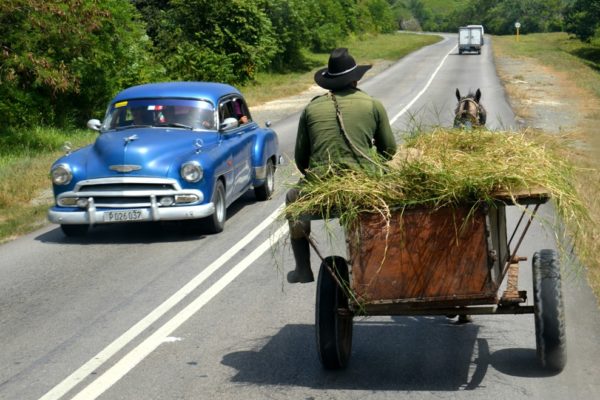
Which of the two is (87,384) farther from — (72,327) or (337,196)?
(337,196)

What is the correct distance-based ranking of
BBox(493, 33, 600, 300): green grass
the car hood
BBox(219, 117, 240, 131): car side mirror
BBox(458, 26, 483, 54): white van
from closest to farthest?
1. BBox(493, 33, 600, 300): green grass
2. the car hood
3. BBox(219, 117, 240, 131): car side mirror
4. BBox(458, 26, 483, 54): white van

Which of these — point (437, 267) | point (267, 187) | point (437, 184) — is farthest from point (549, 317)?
Answer: point (267, 187)

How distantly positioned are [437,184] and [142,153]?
6118 millimetres

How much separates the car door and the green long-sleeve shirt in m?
5.56

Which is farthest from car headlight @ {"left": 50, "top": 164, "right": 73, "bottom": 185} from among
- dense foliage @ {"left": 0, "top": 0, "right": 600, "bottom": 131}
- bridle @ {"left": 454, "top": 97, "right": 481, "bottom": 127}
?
dense foliage @ {"left": 0, "top": 0, "right": 600, "bottom": 131}

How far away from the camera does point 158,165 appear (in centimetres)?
1142

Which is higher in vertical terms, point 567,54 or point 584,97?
point 584,97

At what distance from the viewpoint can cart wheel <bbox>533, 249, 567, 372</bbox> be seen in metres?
6.03

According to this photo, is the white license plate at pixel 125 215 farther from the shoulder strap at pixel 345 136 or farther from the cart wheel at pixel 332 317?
the cart wheel at pixel 332 317

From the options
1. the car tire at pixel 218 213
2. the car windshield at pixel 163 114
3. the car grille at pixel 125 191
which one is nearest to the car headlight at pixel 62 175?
Result: the car grille at pixel 125 191

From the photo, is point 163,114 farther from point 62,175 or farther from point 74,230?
point 74,230

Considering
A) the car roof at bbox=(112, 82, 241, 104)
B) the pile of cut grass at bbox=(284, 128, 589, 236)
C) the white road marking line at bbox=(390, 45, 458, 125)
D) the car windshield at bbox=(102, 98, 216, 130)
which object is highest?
the pile of cut grass at bbox=(284, 128, 589, 236)

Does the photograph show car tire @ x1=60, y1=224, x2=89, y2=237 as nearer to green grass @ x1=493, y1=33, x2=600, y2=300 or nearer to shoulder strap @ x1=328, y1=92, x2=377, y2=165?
green grass @ x1=493, y1=33, x2=600, y2=300

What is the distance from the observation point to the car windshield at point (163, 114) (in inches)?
501
